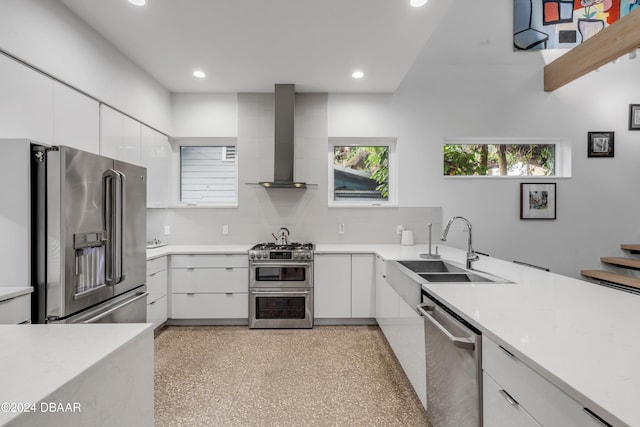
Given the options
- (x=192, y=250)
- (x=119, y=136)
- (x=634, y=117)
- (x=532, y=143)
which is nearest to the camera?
(x=119, y=136)

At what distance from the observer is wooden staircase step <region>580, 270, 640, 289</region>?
2.97m

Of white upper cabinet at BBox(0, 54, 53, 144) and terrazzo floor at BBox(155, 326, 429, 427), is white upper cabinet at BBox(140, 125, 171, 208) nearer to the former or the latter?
white upper cabinet at BBox(0, 54, 53, 144)

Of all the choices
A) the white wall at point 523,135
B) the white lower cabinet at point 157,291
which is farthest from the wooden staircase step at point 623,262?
the white lower cabinet at point 157,291

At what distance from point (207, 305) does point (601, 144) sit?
4954mm

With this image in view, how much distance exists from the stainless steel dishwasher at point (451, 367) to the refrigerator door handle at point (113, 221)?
1.96m

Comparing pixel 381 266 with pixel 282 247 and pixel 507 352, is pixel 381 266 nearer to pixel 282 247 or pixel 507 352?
pixel 282 247

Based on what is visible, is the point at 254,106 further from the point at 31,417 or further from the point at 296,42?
the point at 31,417

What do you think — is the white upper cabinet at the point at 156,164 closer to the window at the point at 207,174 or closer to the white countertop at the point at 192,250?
the window at the point at 207,174

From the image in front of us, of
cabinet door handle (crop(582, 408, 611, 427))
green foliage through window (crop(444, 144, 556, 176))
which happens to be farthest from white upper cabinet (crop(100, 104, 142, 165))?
green foliage through window (crop(444, 144, 556, 176))

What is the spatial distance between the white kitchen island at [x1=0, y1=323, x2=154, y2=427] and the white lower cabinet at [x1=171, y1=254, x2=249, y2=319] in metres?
2.20

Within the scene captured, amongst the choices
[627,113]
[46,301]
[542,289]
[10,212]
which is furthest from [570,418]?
[627,113]

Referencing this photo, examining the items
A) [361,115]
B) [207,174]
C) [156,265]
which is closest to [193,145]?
[207,174]

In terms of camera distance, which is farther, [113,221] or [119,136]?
[119,136]

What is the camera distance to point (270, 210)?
146 inches
